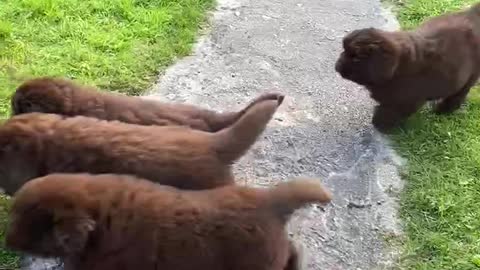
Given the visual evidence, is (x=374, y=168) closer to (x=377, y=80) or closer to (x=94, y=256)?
(x=377, y=80)

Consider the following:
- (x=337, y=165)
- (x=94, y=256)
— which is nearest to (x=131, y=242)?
(x=94, y=256)

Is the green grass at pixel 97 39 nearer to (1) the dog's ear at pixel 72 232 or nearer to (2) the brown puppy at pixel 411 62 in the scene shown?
(2) the brown puppy at pixel 411 62

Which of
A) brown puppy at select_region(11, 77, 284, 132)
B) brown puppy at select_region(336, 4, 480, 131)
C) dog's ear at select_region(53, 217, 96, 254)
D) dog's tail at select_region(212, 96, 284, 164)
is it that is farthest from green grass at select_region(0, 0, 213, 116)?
dog's ear at select_region(53, 217, 96, 254)

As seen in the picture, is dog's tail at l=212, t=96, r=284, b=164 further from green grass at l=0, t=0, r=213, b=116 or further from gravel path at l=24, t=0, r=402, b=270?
green grass at l=0, t=0, r=213, b=116

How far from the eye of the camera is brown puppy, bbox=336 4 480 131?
498cm

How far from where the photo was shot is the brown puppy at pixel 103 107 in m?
4.09

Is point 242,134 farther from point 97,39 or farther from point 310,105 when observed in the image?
point 97,39

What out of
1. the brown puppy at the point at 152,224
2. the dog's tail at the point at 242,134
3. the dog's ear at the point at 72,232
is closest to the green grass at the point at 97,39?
the dog's tail at the point at 242,134

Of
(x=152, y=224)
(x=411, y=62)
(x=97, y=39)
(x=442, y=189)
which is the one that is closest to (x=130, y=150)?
(x=152, y=224)

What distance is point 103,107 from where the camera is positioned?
4180 millimetres

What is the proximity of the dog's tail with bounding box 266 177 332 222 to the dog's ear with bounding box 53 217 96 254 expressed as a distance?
2.48 feet

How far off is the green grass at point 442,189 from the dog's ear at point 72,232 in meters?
1.85

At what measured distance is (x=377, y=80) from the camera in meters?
5.07

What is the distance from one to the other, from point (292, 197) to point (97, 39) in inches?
115
